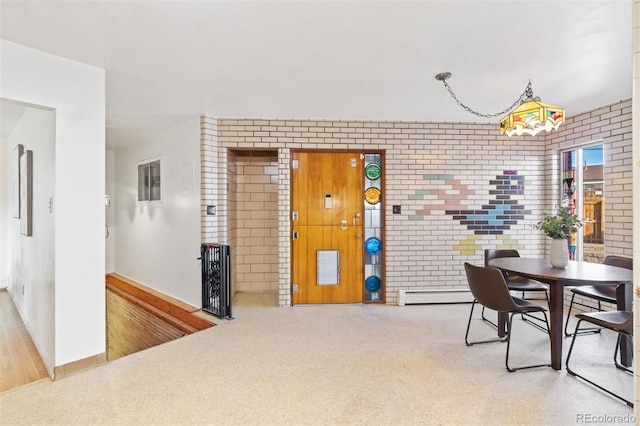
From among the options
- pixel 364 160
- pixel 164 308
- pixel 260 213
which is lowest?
pixel 164 308

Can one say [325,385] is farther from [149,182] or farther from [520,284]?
[149,182]

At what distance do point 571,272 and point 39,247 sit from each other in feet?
15.1

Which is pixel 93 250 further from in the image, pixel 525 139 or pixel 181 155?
pixel 525 139

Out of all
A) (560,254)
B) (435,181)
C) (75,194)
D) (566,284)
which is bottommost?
(566,284)

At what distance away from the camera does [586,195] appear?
3953 millimetres

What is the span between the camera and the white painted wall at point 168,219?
4.00 metres

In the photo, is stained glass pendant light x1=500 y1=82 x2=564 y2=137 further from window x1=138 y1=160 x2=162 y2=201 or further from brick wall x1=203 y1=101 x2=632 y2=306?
window x1=138 y1=160 x2=162 y2=201

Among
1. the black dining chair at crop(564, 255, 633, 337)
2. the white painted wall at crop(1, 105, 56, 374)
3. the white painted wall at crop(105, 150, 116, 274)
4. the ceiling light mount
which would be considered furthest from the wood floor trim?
the black dining chair at crop(564, 255, 633, 337)

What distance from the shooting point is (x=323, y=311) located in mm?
3857

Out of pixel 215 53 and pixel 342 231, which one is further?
pixel 342 231

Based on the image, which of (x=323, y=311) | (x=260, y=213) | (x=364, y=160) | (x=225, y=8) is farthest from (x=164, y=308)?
(x=225, y=8)

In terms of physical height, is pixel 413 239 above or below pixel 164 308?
above

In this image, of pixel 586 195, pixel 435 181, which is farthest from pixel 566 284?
pixel 586 195

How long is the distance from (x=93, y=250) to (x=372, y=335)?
259 centimetres
